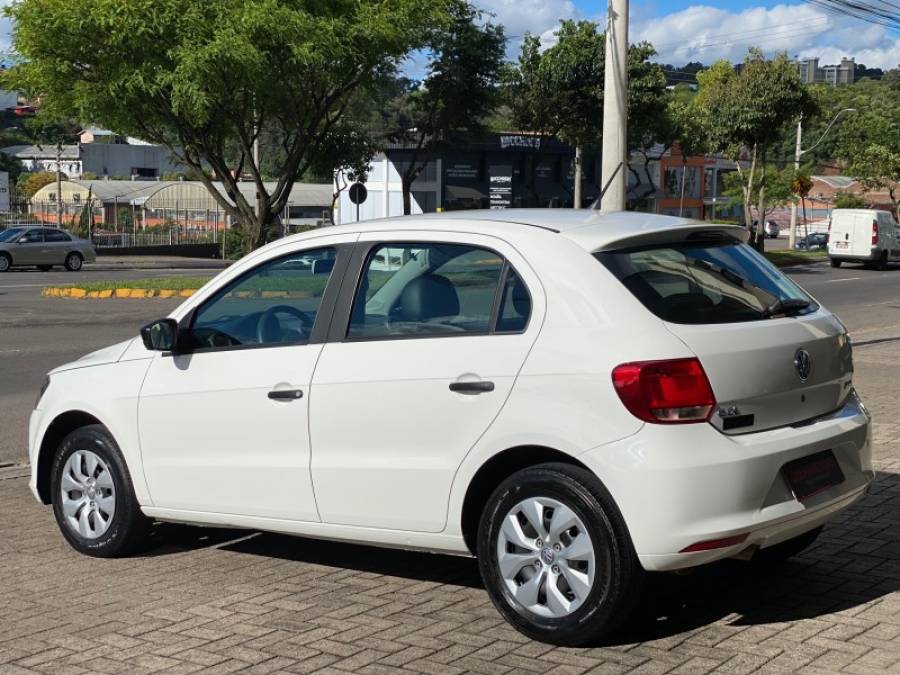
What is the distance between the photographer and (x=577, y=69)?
40.8 meters

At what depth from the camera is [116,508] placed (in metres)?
6.19

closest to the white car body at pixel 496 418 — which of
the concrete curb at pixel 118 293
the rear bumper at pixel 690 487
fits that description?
the rear bumper at pixel 690 487

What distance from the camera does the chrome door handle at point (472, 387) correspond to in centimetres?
492

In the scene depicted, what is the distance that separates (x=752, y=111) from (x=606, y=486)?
3968 cm

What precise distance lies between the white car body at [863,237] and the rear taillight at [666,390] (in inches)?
1527

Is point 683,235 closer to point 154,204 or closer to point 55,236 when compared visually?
point 55,236

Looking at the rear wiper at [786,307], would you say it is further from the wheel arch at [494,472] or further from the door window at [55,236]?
the door window at [55,236]

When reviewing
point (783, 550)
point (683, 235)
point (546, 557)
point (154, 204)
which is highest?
point (154, 204)

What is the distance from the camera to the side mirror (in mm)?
5891

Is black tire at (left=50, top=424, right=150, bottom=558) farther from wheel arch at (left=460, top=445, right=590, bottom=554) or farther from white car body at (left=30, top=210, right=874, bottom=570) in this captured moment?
wheel arch at (left=460, top=445, right=590, bottom=554)

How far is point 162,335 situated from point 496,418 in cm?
188

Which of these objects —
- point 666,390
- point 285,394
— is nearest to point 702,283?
point 666,390

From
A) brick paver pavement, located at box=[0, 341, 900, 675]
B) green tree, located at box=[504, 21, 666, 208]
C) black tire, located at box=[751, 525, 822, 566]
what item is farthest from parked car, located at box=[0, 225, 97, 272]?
black tire, located at box=[751, 525, 822, 566]

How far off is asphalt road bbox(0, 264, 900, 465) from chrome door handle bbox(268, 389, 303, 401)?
4.19 metres
